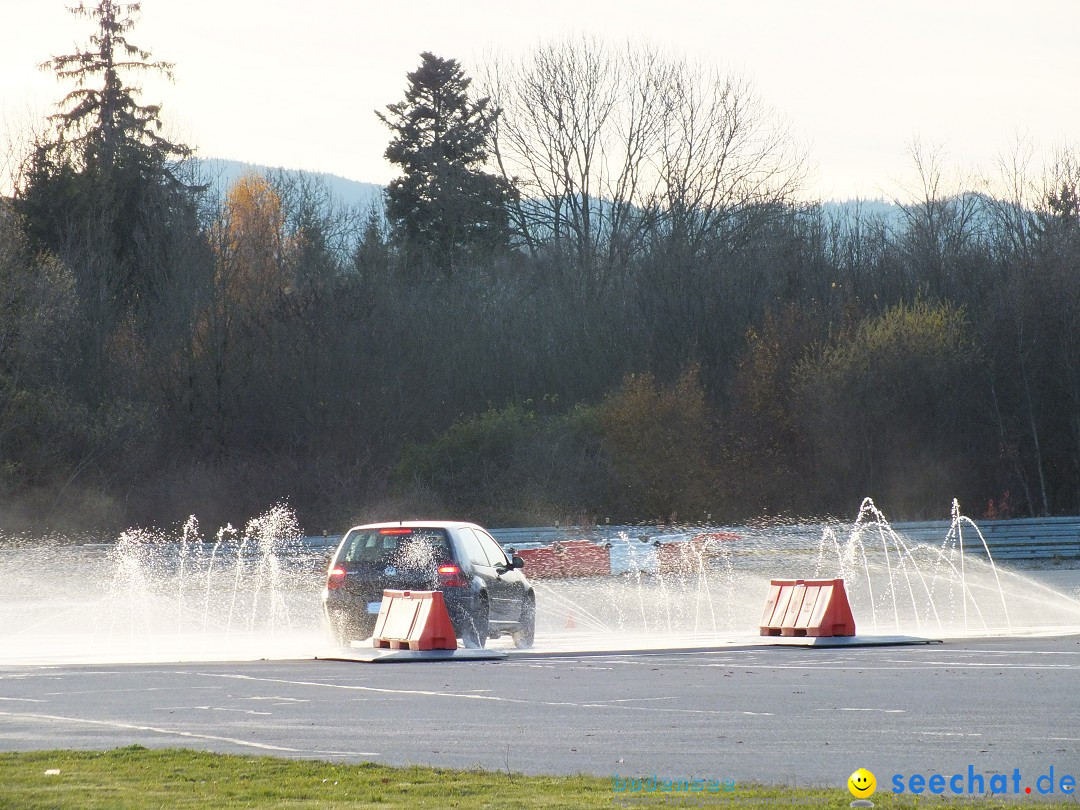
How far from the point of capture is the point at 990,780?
847 cm

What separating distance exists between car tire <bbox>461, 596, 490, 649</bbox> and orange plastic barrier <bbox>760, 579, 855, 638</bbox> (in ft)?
12.1

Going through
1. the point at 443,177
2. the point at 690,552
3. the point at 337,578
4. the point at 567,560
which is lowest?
the point at 690,552

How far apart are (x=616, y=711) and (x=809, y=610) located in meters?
7.10

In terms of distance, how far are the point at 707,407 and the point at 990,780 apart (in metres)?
38.5

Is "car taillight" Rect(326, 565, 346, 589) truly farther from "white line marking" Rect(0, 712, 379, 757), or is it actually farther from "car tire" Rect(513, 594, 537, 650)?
"white line marking" Rect(0, 712, 379, 757)

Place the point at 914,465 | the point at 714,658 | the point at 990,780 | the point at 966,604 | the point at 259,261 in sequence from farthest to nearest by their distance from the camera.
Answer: the point at 259,261 < the point at 914,465 < the point at 966,604 < the point at 714,658 < the point at 990,780

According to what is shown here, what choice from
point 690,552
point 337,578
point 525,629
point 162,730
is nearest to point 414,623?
point 337,578

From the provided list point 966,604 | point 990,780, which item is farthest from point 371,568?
point 966,604

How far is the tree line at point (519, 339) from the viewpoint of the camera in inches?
1727

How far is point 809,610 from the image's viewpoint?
1869cm

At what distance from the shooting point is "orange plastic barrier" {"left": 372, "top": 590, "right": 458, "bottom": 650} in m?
17.5

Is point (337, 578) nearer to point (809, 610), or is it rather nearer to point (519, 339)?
point (809, 610)

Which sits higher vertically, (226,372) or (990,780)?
(226,372)

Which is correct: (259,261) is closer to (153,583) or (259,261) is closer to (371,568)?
(153,583)
